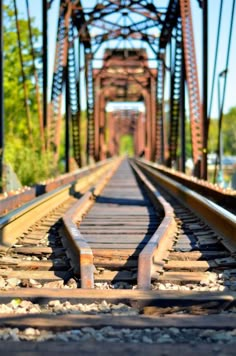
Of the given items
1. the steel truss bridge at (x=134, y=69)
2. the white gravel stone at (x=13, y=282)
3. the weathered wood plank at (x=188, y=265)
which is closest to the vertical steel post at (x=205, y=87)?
the steel truss bridge at (x=134, y=69)

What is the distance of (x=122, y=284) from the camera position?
405 cm

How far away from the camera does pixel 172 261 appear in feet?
15.2

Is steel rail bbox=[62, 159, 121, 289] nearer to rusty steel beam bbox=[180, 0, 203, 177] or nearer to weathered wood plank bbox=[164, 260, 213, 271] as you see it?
weathered wood plank bbox=[164, 260, 213, 271]

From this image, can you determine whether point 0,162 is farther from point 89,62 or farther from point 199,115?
point 89,62

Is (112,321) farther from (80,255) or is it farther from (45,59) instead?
(45,59)

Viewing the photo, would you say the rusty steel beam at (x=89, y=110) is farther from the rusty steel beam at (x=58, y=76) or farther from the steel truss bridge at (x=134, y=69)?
the rusty steel beam at (x=58, y=76)

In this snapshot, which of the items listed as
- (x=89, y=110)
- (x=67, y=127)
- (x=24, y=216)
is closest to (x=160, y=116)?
(x=89, y=110)

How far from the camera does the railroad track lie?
3002 millimetres

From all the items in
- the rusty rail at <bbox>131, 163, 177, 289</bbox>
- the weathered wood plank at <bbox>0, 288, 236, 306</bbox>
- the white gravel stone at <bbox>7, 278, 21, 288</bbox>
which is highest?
the rusty rail at <bbox>131, 163, 177, 289</bbox>

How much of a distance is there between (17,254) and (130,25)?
82.7 feet

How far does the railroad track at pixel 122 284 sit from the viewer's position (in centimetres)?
300

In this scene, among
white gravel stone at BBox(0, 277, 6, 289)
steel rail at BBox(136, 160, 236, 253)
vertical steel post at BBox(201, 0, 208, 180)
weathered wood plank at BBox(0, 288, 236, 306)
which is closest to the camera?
weathered wood plank at BBox(0, 288, 236, 306)

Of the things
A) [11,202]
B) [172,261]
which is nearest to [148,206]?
[11,202]

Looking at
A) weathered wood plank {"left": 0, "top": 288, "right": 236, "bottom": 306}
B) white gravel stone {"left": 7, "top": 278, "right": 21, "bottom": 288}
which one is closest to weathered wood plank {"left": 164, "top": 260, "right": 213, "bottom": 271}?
weathered wood plank {"left": 0, "top": 288, "right": 236, "bottom": 306}
